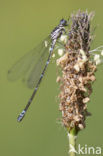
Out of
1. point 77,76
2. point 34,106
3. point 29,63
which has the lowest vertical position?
point 34,106

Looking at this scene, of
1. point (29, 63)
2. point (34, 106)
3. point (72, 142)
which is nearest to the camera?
point (72, 142)

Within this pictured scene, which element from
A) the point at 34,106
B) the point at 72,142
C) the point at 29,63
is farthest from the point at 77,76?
the point at 34,106

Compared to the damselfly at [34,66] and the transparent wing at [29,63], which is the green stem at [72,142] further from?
the transparent wing at [29,63]

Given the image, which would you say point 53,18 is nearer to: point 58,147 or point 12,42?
point 12,42

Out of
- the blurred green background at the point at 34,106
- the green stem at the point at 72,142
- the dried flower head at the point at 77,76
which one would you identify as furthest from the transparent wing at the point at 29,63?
the green stem at the point at 72,142

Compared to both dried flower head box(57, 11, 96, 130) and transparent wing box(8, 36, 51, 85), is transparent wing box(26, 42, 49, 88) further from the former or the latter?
dried flower head box(57, 11, 96, 130)

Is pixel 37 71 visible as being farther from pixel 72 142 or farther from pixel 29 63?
A: pixel 72 142

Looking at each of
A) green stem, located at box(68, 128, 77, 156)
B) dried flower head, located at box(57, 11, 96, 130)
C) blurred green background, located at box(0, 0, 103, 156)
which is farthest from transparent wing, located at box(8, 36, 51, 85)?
green stem, located at box(68, 128, 77, 156)

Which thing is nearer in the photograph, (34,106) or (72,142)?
(72,142)
